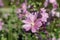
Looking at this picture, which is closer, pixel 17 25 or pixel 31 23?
pixel 31 23

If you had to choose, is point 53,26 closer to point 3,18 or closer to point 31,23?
point 31,23

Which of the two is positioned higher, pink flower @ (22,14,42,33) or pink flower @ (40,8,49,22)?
pink flower @ (40,8,49,22)

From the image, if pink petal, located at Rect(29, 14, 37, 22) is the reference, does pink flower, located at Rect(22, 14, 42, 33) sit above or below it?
below

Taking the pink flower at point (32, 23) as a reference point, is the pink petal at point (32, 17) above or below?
above

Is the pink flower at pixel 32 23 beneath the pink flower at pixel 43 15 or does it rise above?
beneath

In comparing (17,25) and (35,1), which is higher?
(35,1)

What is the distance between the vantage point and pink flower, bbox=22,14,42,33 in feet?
6.72

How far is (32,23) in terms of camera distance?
2184mm

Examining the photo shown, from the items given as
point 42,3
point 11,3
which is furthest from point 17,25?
point 42,3

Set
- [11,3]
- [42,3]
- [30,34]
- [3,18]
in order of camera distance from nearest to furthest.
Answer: [30,34] → [42,3] → [11,3] → [3,18]

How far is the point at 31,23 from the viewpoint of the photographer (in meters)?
2.16

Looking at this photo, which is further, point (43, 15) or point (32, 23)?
point (32, 23)

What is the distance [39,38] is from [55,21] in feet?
1.09

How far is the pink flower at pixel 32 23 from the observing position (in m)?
2.05
